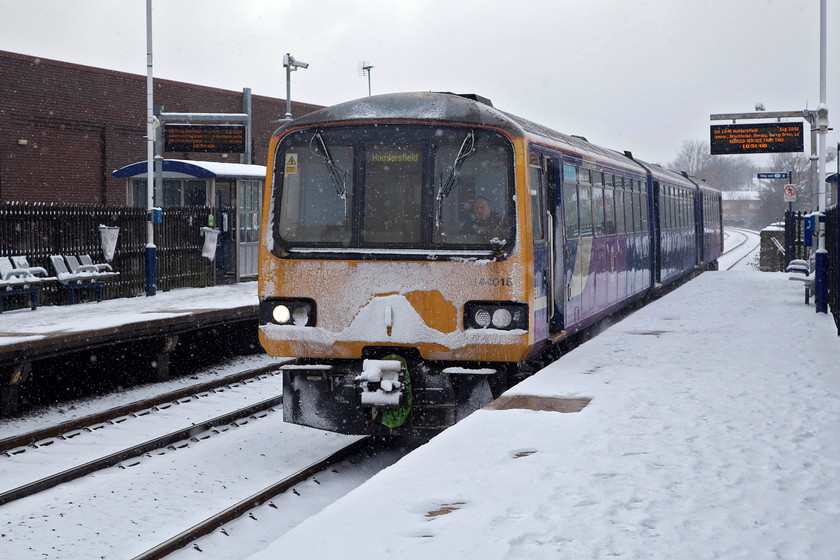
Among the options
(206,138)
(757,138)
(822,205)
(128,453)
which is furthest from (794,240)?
(128,453)

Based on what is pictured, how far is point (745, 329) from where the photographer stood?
12531mm

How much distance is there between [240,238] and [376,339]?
45.8ft

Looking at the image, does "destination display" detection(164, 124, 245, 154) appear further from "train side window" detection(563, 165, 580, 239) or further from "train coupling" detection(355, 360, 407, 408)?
A: "train coupling" detection(355, 360, 407, 408)

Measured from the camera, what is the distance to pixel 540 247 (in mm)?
8375

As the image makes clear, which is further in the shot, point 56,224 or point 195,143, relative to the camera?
point 195,143

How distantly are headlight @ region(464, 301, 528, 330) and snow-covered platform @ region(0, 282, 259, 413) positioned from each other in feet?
17.2

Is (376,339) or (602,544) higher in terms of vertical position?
(376,339)

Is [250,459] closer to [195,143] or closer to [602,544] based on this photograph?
[602,544]

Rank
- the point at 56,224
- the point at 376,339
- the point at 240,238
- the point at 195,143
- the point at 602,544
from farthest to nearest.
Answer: the point at 195,143 < the point at 240,238 < the point at 56,224 < the point at 376,339 < the point at 602,544

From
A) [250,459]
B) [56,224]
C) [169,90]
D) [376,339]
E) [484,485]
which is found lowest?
[250,459]

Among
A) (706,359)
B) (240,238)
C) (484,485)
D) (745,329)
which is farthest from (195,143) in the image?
(484,485)

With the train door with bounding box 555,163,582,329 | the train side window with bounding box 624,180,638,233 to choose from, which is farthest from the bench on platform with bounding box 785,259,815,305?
the train door with bounding box 555,163,582,329

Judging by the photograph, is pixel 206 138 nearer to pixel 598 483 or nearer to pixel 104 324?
pixel 104 324

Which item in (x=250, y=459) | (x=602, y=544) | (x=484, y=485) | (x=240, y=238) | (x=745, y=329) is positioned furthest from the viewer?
(x=240, y=238)
